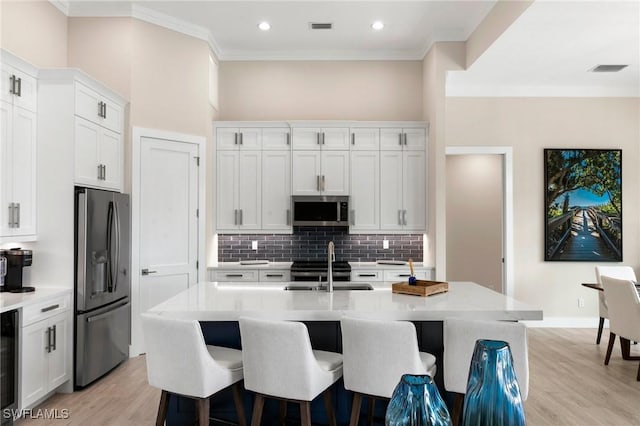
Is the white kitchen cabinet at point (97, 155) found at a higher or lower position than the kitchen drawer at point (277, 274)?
higher

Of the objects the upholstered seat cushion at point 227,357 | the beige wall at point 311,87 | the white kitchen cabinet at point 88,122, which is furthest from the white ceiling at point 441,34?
the upholstered seat cushion at point 227,357

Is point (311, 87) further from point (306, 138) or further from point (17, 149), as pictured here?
point (17, 149)

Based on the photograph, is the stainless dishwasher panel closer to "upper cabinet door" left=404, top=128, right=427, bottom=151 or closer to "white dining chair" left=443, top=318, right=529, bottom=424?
"white dining chair" left=443, top=318, right=529, bottom=424

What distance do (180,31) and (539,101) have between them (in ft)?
15.1

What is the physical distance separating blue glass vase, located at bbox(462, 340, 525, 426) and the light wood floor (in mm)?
2897

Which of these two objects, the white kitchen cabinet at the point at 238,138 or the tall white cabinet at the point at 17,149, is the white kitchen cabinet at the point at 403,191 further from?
the tall white cabinet at the point at 17,149

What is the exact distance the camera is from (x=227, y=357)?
265 cm

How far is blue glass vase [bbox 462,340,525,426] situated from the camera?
741mm

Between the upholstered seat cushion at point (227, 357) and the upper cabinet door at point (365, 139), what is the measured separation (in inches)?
137

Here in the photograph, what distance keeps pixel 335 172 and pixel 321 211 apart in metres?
0.51

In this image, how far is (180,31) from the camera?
520 cm

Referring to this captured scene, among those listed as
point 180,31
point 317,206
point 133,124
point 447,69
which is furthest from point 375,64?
point 133,124

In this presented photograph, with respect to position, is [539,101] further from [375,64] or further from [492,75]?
[375,64]

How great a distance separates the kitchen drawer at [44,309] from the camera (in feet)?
10.7
